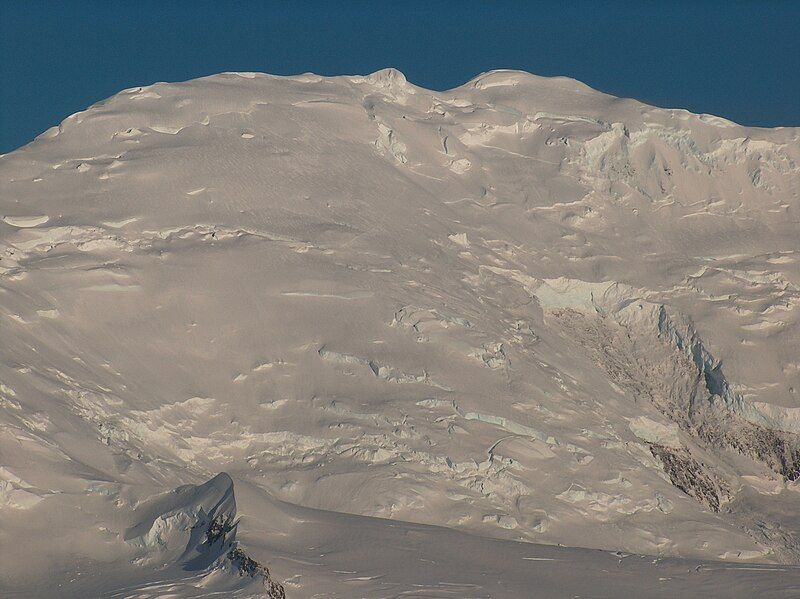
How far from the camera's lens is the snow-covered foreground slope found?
53969 millimetres

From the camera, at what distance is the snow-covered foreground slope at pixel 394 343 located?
54.0 m

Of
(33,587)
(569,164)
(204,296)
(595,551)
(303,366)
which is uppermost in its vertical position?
(569,164)

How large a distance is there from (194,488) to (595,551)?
20241mm

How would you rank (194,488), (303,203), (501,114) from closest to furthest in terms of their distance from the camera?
(194,488)
(303,203)
(501,114)

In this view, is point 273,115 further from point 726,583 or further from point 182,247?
point 726,583

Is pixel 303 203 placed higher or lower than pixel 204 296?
higher

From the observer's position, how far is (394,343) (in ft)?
252

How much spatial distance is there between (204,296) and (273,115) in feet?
78.0

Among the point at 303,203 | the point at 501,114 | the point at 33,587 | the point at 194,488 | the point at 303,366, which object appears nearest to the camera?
the point at 33,587

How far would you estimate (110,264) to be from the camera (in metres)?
77.4

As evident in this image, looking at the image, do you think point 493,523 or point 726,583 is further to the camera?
point 493,523

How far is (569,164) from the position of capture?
10119cm

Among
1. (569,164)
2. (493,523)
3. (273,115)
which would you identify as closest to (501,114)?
(569,164)

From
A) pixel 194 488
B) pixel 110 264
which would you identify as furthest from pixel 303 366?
pixel 194 488
